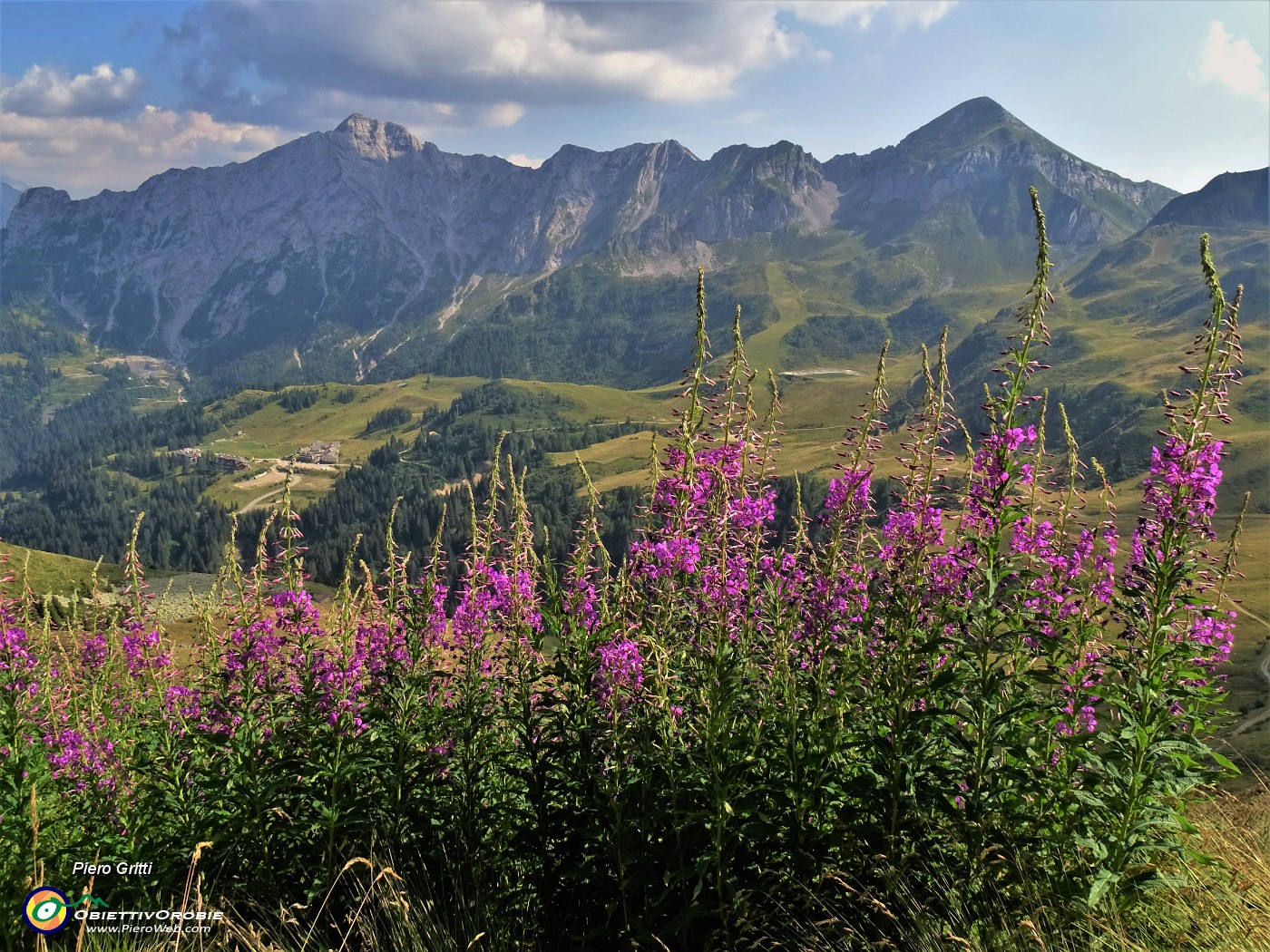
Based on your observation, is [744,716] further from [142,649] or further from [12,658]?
[12,658]

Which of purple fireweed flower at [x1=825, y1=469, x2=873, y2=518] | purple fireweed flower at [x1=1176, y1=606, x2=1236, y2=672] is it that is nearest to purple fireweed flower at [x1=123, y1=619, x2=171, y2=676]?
purple fireweed flower at [x1=825, y1=469, x2=873, y2=518]

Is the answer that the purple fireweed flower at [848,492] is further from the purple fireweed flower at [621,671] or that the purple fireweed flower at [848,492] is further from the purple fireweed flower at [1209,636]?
the purple fireweed flower at [1209,636]

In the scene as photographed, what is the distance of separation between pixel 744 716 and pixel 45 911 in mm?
7906

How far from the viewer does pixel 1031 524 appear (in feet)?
25.3

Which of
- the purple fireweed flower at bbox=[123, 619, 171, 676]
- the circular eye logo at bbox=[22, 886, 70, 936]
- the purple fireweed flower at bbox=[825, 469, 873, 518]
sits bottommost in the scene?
the circular eye logo at bbox=[22, 886, 70, 936]

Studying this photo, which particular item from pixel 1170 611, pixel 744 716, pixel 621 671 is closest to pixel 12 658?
pixel 621 671

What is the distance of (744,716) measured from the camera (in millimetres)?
8656

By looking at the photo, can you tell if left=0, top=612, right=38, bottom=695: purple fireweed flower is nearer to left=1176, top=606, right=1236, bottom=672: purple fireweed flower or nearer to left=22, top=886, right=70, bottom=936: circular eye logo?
left=22, top=886, right=70, bottom=936: circular eye logo

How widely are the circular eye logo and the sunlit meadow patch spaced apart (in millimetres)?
278

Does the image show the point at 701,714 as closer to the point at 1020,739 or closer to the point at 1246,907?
the point at 1020,739

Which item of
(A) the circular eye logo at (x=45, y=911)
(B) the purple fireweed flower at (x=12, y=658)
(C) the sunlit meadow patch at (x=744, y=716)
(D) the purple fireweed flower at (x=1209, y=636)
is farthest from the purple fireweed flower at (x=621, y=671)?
(B) the purple fireweed flower at (x=12, y=658)

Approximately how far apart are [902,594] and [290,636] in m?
7.72

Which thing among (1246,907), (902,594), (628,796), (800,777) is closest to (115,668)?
(628,796)

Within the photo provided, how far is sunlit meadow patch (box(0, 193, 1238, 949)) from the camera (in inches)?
291
